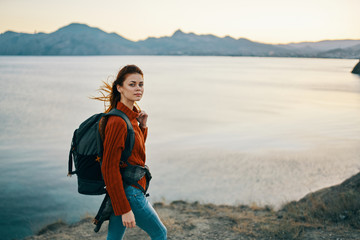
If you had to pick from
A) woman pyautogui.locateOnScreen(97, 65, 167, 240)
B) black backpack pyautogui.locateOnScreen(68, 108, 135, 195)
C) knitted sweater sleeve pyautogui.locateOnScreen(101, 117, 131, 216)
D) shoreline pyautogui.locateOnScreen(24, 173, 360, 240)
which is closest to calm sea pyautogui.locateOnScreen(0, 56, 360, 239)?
woman pyautogui.locateOnScreen(97, 65, 167, 240)

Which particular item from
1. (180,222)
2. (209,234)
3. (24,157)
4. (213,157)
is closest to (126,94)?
(209,234)

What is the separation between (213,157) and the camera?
12.2 meters

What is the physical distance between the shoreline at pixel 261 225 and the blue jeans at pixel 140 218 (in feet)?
9.01

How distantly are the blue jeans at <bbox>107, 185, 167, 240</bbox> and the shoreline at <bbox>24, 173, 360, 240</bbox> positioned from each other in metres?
2.75

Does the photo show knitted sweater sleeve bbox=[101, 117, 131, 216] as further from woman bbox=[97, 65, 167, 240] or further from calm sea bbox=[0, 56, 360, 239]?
calm sea bbox=[0, 56, 360, 239]

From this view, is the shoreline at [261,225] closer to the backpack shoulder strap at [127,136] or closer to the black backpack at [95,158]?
the black backpack at [95,158]

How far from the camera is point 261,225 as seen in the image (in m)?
5.38

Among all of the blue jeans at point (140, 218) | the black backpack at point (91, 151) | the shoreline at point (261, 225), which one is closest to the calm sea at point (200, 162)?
the black backpack at point (91, 151)

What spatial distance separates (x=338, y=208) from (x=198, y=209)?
281 centimetres

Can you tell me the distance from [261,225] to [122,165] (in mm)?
3890

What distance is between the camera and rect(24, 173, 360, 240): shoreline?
496cm

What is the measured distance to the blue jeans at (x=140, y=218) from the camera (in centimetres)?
231

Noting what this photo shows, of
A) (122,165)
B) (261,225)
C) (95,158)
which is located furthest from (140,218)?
(261,225)

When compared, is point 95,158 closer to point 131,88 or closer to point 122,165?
point 122,165
